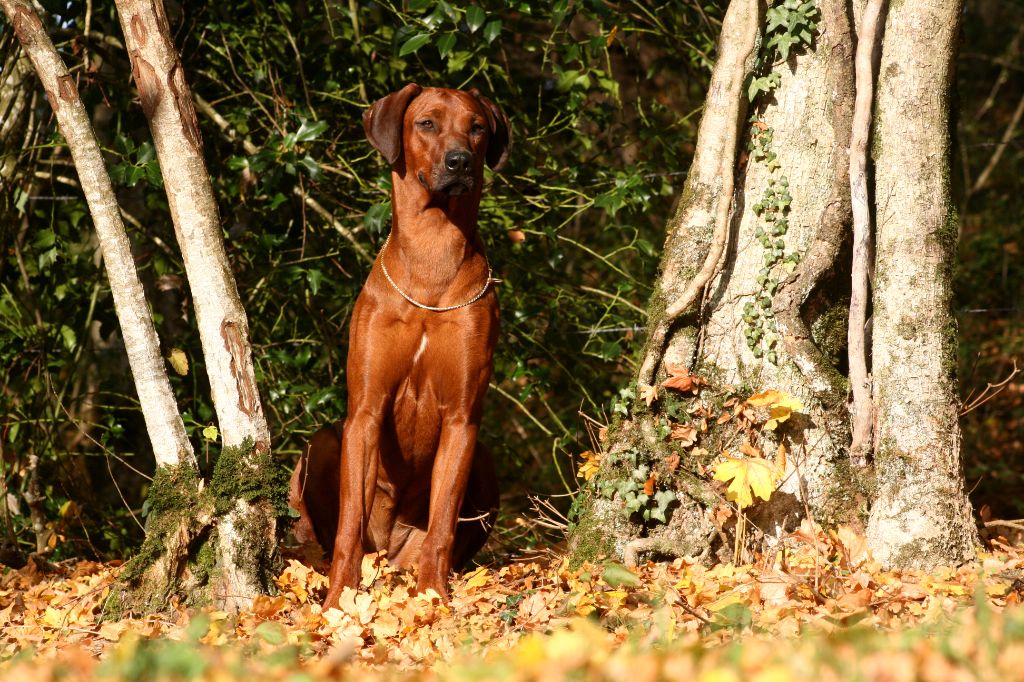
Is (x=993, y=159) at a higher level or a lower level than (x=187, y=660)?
higher

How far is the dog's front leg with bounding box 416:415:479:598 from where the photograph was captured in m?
4.11

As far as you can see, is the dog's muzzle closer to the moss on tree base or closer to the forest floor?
the moss on tree base

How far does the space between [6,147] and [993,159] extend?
8892 millimetres

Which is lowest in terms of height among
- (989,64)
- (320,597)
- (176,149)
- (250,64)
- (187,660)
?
A: (320,597)

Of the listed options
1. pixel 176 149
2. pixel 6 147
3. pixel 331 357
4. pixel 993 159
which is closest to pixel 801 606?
pixel 176 149

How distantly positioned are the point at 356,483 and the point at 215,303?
2.86 feet

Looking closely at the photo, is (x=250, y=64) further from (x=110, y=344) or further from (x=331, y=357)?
(x=110, y=344)

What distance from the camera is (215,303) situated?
13.0 feet

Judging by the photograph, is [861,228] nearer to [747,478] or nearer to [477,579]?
[747,478]

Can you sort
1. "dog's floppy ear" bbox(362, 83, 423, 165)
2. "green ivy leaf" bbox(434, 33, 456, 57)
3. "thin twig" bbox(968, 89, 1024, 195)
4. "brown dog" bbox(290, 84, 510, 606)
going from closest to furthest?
1. "brown dog" bbox(290, 84, 510, 606)
2. "dog's floppy ear" bbox(362, 83, 423, 165)
3. "green ivy leaf" bbox(434, 33, 456, 57)
4. "thin twig" bbox(968, 89, 1024, 195)

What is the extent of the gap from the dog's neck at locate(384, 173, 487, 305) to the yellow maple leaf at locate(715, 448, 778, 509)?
118 centimetres

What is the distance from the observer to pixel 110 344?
252 inches

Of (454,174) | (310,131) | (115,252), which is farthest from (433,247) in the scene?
(115,252)

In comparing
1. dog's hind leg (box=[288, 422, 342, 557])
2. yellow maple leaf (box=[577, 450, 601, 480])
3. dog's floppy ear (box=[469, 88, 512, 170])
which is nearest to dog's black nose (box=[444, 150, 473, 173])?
dog's floppy ear (box=[469, 88, 512, 170])
